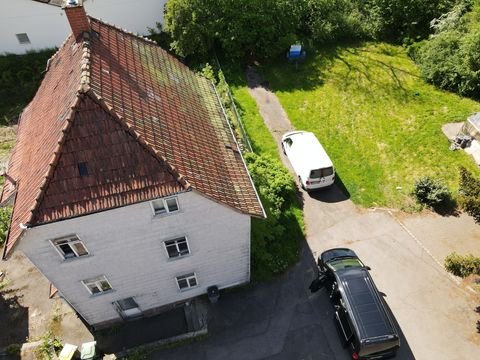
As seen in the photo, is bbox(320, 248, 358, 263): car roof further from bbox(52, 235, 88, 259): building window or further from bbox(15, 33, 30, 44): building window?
bbox(15, 33, 30, 44): building window

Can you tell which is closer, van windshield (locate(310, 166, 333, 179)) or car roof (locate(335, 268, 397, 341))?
car roof (locate(335, 268, 397, 341))

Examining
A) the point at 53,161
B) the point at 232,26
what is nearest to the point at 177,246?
the point at 53,161

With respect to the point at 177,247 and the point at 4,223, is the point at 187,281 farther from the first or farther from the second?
the point at 4,223

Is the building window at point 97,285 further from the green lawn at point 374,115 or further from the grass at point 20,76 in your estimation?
the grass at point 20,76

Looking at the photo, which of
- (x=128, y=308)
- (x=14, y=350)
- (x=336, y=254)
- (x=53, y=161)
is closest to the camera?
(x=53, y=161)

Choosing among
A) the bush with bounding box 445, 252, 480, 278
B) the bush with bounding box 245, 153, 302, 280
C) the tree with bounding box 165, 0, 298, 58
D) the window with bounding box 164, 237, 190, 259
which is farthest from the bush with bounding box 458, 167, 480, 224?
the tree with bounding box 165, 0, 298, 58

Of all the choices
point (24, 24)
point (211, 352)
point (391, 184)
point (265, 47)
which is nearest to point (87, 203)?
point (211, 352)
